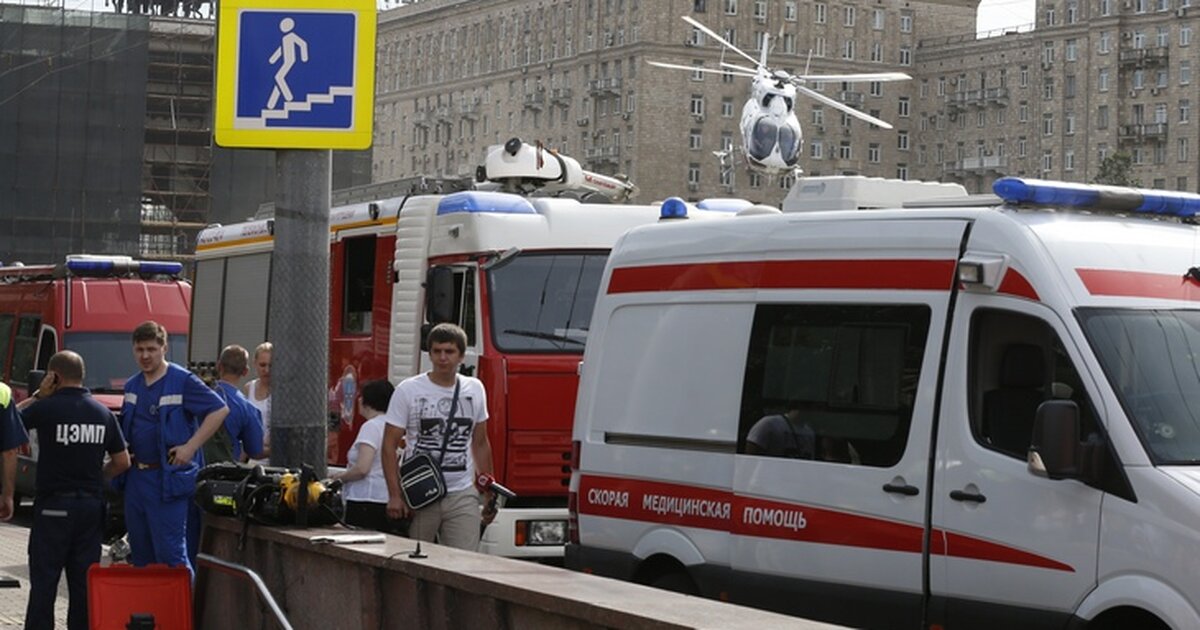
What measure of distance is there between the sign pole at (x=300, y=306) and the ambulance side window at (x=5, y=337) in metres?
14.7

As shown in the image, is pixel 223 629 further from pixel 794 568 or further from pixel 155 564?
pixel 794 568

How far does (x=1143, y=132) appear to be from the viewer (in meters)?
148

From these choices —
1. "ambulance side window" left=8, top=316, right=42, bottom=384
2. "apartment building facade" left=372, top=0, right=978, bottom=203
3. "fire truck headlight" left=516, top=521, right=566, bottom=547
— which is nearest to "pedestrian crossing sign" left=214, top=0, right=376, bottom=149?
"fire truck headlight" left=516, top=521, right=566, bottom=547

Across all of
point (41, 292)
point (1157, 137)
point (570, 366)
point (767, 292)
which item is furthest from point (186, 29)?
point (1157, 137)

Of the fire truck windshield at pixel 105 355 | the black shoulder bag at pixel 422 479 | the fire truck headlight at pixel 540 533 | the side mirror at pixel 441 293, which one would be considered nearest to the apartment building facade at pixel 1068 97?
the fire truck windshield at pixel 105 355

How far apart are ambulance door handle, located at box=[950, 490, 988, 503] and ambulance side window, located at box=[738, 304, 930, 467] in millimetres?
377

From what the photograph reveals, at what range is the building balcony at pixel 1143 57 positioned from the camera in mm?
149000

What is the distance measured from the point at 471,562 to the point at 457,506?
3228 mm

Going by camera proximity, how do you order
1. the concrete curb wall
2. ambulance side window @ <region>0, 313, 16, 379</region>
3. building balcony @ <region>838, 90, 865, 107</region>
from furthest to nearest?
building balcony @ <region>838, 90, 865, 107</region> < ambulance side window @ <region>0, 313, 16, 379</region> < the concrete curb wall

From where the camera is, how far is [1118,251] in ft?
30.6

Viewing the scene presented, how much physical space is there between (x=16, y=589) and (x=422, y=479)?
4807 millimetres

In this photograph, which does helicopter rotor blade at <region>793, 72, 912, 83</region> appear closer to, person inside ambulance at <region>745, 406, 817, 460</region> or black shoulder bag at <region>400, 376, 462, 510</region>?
black shoulder bag at <region>400, 376, 462, 510</region>

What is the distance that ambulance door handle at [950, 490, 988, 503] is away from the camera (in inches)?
363

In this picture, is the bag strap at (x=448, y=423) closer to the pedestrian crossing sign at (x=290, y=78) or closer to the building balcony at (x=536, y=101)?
the pedestrian crossing sign at (x=290, y=78)
